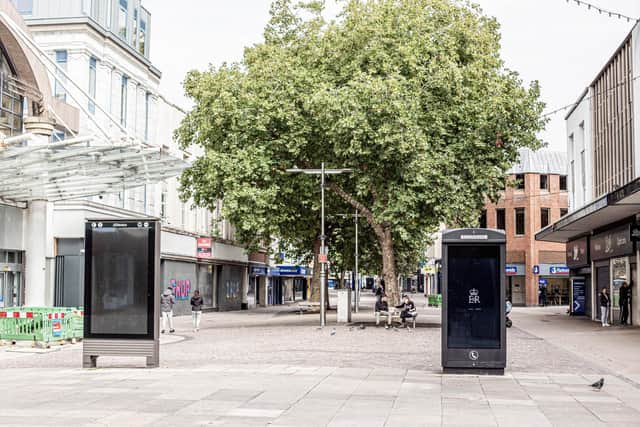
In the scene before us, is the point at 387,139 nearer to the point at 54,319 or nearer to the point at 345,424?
the point at 54,319

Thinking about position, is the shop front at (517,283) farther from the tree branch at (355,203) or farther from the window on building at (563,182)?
the tree branch at (355,203)

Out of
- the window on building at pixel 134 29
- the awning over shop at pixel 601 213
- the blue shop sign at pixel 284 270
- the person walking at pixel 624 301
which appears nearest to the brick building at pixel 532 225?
the blue shop sign at pixel 284 270

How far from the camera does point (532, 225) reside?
231 feet

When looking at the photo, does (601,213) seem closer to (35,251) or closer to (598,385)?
(598,385)

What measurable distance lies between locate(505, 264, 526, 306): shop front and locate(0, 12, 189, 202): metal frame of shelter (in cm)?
4590

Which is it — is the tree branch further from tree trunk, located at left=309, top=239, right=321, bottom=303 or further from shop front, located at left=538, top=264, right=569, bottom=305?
shop front, located at left=538, top=264, right=569, bottom=305

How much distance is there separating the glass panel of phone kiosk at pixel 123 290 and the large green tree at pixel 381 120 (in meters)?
15.2

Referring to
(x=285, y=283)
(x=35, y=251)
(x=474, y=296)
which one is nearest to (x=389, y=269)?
(x=35, y=251)

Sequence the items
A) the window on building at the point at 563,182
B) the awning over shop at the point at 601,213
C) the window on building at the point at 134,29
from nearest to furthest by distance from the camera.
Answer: the awning over shop at the point at 601,213, the window on building at the point at 134,29, the window on building at the point at 563,182

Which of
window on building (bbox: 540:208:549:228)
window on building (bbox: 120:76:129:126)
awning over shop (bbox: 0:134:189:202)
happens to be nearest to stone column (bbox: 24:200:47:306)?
awning over shop (bbox: 0:134:189:202)

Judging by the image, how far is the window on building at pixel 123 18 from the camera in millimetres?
41912

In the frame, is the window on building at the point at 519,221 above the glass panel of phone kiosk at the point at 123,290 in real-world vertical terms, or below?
above

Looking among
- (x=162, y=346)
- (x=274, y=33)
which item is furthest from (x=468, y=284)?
(x=274, y=33)

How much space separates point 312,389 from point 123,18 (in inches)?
1287
